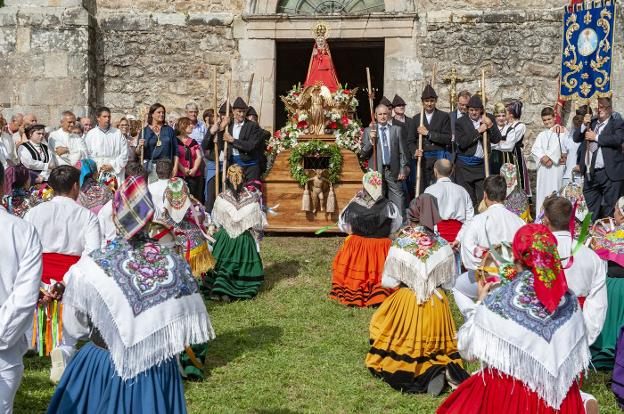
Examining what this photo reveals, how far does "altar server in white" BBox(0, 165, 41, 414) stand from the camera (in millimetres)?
3316

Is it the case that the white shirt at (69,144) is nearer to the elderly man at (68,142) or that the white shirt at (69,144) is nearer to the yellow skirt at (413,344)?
the elderly man at (68,142)

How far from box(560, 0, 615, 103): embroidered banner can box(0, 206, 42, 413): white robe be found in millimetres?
10003

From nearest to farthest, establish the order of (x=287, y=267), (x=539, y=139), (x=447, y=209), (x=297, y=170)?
(x=447, y=209), (x=287, y=267), (x=297, y=170), (x=539, y=139)

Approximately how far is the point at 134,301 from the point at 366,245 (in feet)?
15.7

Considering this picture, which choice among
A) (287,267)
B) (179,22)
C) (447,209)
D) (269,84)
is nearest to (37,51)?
(179,22)

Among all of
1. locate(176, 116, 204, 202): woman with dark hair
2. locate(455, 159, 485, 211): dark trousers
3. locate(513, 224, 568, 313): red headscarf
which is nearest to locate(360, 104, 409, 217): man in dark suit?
locate(455, 159, 485, 211): dark trousers

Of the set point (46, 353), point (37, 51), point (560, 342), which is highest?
point (37, 51)

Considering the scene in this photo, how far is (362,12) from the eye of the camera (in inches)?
552

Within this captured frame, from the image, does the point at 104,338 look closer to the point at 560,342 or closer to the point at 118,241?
the point at 118,241

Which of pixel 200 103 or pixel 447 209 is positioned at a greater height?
pixel 200 103

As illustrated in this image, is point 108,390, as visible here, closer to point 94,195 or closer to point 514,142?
point 94,195

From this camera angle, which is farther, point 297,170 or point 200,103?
point 200,103

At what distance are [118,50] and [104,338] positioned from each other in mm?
11461

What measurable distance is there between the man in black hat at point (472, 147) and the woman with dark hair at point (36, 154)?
5.58 m
